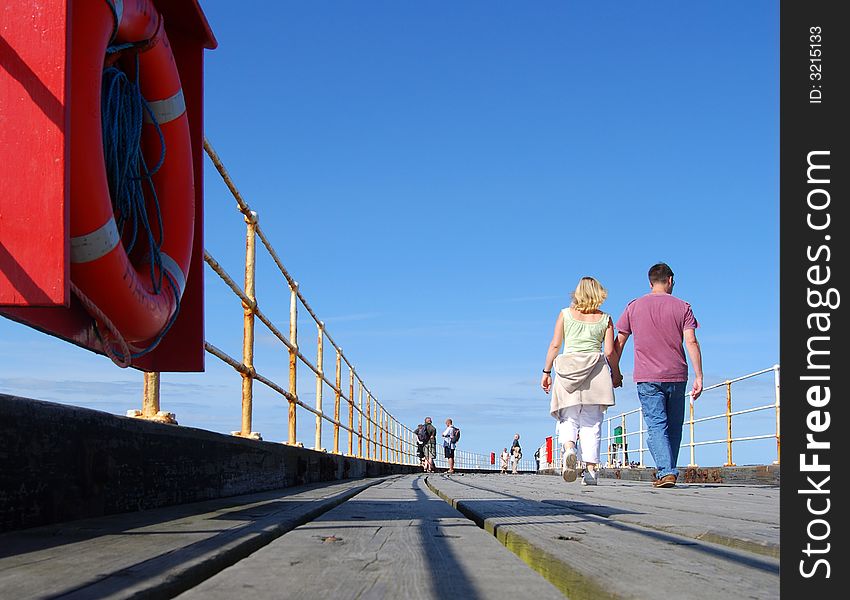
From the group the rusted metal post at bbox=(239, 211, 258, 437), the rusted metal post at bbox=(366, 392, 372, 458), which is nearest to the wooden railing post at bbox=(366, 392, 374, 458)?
the rusted metal post at bbox=(366, 392, 372, 458)

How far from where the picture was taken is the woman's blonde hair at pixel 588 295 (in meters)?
5.02

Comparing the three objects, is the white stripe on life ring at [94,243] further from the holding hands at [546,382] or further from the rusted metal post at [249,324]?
the holding hands at [546,382]

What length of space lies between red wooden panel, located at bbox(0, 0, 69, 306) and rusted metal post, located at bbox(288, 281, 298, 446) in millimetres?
3101

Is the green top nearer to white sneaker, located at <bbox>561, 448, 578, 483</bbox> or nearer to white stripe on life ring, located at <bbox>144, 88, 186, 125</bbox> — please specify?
white sneaker, located at <bbox>561, 448, 578, 483</bbox>

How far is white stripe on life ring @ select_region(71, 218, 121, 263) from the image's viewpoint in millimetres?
1939

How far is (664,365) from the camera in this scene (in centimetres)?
503

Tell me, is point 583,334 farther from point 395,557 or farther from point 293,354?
point 395,557

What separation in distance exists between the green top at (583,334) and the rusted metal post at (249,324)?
6.06 feet

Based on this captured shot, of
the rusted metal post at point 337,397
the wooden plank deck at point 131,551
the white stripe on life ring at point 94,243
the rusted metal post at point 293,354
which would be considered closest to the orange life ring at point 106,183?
the white stripe on life ring at point 94,243

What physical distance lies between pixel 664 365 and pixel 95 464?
12.0 feet

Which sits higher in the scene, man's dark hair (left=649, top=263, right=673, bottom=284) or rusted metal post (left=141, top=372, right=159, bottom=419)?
man's dark hair (left=649, top=263, right=673, bottom=284)

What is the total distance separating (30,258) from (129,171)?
2.22 feet

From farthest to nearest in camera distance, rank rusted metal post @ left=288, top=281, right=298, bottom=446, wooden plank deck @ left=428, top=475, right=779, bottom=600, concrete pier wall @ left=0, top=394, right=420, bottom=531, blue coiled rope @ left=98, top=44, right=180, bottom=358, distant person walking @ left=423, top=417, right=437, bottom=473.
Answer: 1. distant person walking @ left=423, top=417, right=437, bottom=473
2. rusted metal post @ left=288, top=281, right=298, bottom=446
3. blue coiled rope @ left=98, top=44, right=180, bottom=358
4. concrete pier wall @ left=0, top=394, right=420, bottom=531
5. wooden plank deck @ left=428, top=475, right=779, bottom=600
